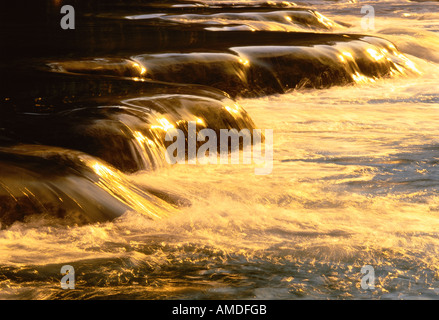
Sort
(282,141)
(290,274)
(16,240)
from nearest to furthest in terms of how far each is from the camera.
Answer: (290,274) → (16,240) → (282,141)

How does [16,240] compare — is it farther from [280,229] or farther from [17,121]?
[17,121]

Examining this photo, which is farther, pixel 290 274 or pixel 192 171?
pixel 192 171

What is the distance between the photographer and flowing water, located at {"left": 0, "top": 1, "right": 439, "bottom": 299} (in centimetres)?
300

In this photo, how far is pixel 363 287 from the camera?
9.51ft

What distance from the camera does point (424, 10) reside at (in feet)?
61.0

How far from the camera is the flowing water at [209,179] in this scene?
3.00 metres

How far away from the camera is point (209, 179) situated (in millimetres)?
4672

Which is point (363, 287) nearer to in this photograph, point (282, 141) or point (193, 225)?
point (193, 225)

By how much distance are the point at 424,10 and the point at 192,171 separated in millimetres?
15105
